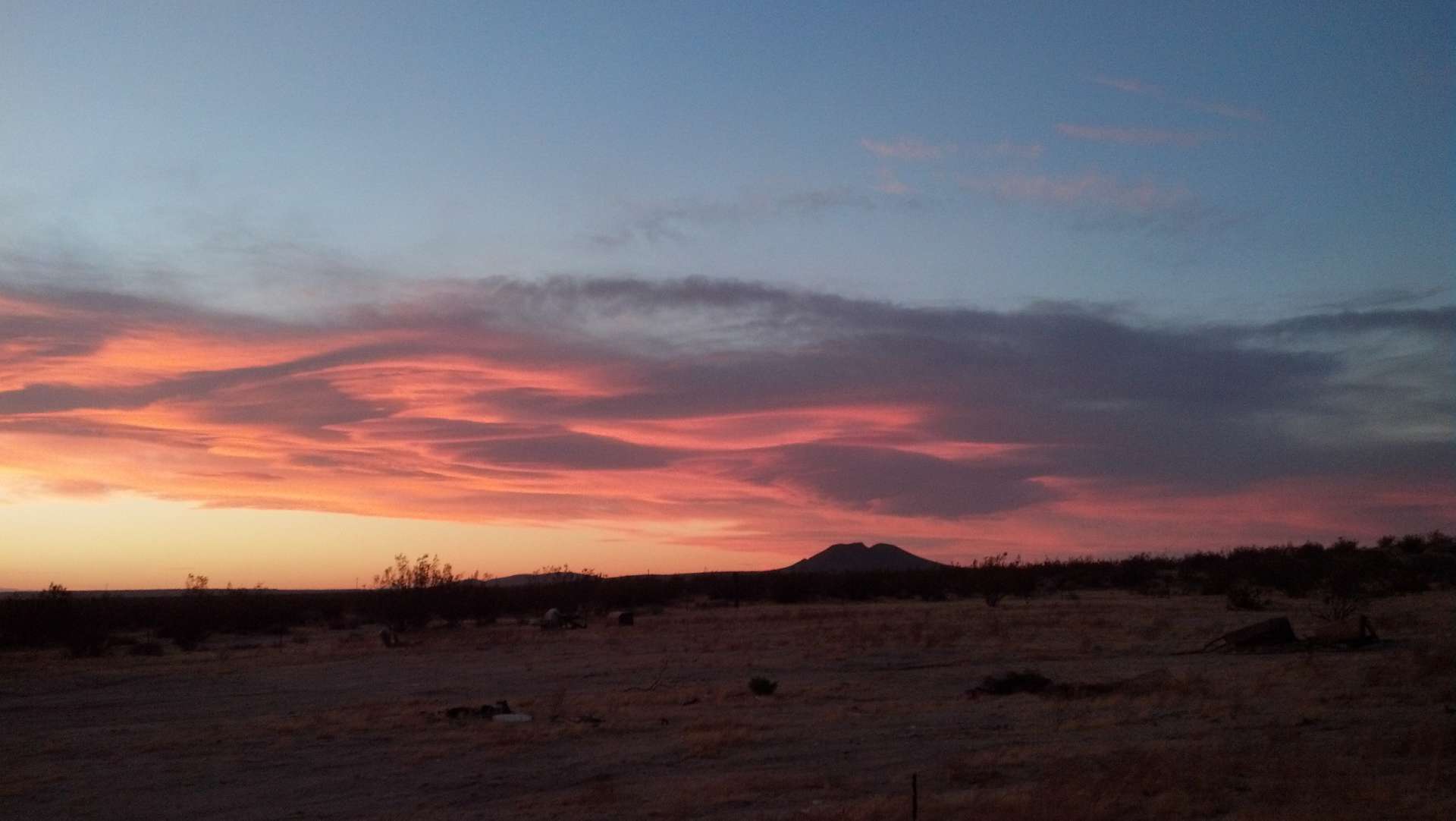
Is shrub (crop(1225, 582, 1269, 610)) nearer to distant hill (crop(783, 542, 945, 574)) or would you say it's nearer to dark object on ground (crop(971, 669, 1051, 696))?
dark object on ground (crop(971, 669, 1051, 696))

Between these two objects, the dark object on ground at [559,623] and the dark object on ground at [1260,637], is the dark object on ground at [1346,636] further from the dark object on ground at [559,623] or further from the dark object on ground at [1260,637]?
the dark object on ground at [559,623]

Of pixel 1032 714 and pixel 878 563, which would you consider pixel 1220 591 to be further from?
pixel 878 563

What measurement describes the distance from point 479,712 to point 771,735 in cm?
615

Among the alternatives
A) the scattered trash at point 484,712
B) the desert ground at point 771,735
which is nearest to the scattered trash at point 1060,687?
the desert ground at point 771,735

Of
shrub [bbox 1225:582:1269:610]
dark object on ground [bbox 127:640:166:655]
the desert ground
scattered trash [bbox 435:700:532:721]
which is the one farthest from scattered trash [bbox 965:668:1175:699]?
dark object on ground [bbox 127:640:166:655]

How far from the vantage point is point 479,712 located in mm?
21609

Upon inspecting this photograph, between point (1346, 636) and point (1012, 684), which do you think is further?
point (1346, 636)

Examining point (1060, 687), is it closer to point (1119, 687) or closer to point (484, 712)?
point (1119, 687)

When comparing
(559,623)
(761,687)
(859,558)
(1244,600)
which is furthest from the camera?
(859,558)

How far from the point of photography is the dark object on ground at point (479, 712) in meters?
21.3

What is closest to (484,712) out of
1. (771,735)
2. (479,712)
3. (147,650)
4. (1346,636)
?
(479,712)

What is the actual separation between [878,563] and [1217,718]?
155726 millimetres

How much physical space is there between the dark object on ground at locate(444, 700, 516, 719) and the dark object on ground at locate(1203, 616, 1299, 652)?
55.9 feet

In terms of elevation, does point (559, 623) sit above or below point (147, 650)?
above
